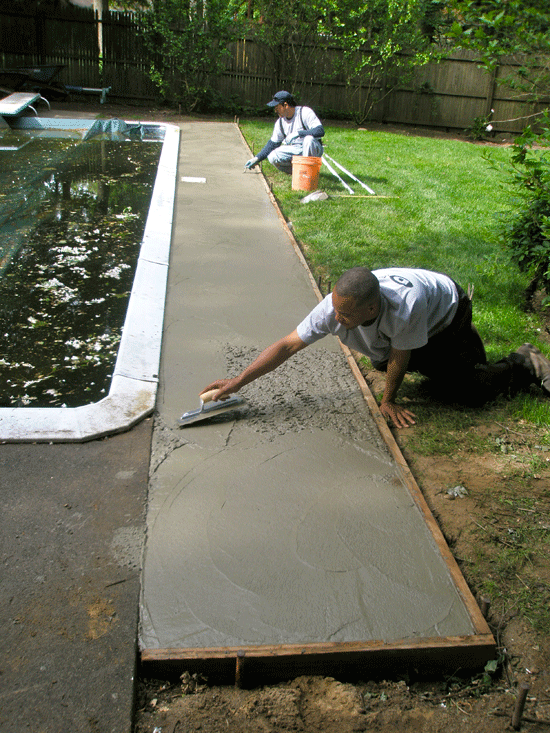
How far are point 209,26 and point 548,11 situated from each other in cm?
1520

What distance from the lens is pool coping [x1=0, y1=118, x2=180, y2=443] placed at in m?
2.97

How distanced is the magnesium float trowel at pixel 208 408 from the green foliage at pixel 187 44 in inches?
570

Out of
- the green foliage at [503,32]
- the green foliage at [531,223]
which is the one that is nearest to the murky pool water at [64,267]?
the green foliage at [503,32]

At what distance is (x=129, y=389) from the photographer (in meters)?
3.40

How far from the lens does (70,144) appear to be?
430 inches

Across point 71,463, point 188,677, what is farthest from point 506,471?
point 71,463

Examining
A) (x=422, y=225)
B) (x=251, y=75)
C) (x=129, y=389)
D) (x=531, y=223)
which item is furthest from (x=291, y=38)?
(x=129, y=389)

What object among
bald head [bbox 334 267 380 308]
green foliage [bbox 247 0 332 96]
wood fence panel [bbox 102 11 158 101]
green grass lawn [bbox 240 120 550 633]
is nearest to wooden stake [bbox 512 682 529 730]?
green grass lawn [bbox 240 120 550 633]

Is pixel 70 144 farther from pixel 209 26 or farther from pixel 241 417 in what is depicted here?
pixel 241 417

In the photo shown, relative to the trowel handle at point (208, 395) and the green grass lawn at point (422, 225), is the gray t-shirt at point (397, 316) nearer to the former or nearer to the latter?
the trowel handle at point (208, 395)

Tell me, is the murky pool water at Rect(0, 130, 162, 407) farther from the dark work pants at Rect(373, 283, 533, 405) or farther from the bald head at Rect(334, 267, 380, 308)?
the dark work pants at Rect(373, 283, 533, 405)

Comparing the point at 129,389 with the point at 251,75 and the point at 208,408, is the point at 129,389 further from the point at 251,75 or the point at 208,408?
the point at 251,75

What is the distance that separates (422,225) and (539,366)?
3632 mm

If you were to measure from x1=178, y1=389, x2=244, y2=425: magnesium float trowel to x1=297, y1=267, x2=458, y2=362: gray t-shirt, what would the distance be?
58 centimetres
